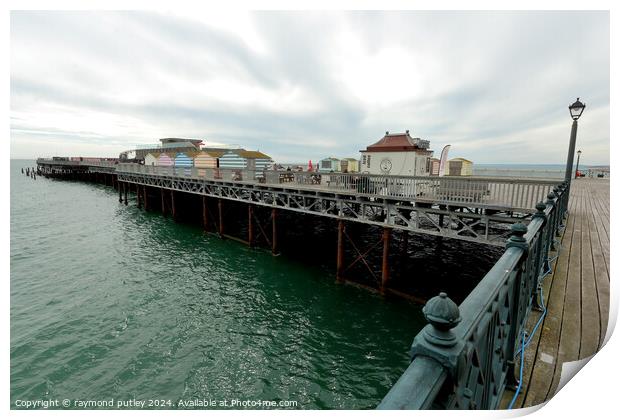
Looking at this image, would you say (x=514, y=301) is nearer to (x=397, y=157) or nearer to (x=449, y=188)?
(x=449, y=188)

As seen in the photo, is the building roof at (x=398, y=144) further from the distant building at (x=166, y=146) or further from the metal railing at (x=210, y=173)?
the distant building at (x=166, y=146)

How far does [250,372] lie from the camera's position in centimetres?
844

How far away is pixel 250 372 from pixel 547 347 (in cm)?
751

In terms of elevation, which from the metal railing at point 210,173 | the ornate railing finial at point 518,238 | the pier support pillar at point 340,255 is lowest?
the pier support pillar at point 340,255

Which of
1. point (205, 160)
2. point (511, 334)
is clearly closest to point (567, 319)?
point (511, 334)

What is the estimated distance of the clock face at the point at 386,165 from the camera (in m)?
19.8

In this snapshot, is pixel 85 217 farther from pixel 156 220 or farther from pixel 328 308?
pixel 328 308

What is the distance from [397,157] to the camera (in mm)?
19359

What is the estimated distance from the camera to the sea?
7824 mm

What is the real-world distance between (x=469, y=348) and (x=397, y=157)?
18926mm

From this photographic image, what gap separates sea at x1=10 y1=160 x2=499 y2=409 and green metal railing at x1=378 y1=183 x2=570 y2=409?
19.3 feet

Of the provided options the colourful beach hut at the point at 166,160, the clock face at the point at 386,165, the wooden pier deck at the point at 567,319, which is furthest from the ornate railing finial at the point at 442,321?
the colourful beach hut at the point at 166,160

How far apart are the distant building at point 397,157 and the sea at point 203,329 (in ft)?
18.6
